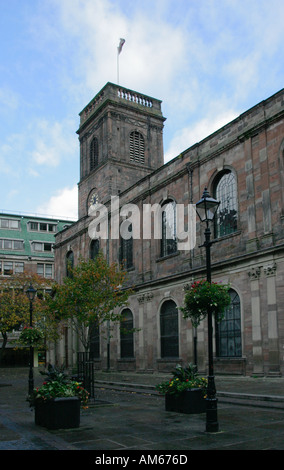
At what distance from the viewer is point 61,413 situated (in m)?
10.9

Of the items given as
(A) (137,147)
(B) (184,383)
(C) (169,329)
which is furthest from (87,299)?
(A) (137,147)

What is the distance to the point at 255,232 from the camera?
934 inches

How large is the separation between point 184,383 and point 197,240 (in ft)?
52.1

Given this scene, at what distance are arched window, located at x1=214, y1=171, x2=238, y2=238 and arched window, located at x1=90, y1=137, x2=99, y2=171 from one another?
2007cm

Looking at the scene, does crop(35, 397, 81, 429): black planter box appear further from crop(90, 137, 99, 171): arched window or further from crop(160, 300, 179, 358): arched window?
crop(90, 137, 99, 171): arched window

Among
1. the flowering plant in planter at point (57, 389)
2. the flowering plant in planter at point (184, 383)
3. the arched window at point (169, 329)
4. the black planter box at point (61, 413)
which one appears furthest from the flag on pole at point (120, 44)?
the black planter box at point (61, 413)

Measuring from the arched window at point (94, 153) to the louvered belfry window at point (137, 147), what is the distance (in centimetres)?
354

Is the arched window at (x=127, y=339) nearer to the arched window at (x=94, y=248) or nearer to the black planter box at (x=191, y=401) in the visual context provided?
the arched window at (x=94, y=248)

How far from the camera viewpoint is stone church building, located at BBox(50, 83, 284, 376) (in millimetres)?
22688

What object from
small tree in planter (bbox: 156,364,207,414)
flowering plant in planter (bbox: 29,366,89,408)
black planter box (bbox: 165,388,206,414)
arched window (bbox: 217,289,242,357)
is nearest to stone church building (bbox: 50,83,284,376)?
arched window (bbox: 217,289,242,357)

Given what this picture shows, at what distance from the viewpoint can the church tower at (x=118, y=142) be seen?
139ft

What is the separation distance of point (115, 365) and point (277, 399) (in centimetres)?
2211
